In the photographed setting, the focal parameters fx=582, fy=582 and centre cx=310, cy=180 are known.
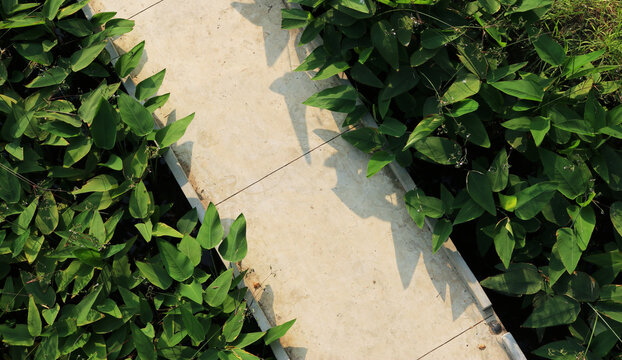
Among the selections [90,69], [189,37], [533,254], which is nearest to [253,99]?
[189,37]

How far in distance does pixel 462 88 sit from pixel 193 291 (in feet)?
5.15

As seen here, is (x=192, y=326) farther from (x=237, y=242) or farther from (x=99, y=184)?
(x=99, y=184)

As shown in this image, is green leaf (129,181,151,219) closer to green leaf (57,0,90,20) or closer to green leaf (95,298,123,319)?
green leaf (95,298,123,319)

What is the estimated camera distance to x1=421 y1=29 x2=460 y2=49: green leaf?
8.99 feet

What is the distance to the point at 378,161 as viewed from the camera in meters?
2.82

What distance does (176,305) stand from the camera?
107 inches

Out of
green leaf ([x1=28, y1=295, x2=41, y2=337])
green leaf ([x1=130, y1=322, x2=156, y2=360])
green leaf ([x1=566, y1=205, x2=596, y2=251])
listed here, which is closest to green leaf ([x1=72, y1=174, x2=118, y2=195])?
green leaf ([x1=28, y1=295, x2=41, y2=337])

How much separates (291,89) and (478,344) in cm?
159

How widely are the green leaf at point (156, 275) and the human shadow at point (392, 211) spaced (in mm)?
934

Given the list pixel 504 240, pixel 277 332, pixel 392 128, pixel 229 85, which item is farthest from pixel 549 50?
pixel 277 332

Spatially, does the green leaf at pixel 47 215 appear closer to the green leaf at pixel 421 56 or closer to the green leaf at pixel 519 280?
the green leaf at pixel 421 56

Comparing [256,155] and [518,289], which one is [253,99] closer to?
[256,155]

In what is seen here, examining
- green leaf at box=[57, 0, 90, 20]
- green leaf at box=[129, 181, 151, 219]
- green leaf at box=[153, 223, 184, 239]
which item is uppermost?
green leaf at box=[57, 0, 90, 20]

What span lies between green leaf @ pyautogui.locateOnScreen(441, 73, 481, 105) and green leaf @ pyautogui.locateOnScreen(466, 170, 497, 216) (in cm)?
36
